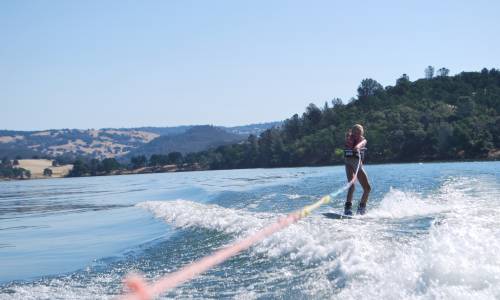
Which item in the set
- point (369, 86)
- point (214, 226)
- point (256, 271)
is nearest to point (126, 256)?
point (214, 226)

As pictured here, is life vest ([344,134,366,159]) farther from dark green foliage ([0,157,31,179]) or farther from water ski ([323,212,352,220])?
dark green foliage ([0,157,31,179])

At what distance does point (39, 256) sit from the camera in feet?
43.1

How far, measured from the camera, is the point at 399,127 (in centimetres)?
7394

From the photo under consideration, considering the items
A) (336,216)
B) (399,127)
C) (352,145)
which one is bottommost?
(336,216)

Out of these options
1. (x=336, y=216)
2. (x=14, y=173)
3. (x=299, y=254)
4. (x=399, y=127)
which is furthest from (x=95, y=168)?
(x=299, y=254)

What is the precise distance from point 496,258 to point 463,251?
40 centimetres

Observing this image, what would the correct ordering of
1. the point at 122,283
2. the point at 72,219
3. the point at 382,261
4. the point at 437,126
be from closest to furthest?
the point at 382,261
the point at 122,283
the point at 72,219
the point at 437,126

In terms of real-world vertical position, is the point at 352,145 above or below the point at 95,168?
above

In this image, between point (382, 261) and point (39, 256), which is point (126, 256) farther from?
point (382, 261)

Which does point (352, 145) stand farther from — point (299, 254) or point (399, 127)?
point (399, 127)

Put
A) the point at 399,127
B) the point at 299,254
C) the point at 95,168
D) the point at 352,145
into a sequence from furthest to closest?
the point at 95,168, the point at 399,127, the point at 352,145, the point at 299,254

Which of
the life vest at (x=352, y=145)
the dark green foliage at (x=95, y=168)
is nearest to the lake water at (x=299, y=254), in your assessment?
the life vest at (x=352, y=145)

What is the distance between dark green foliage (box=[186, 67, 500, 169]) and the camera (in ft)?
215

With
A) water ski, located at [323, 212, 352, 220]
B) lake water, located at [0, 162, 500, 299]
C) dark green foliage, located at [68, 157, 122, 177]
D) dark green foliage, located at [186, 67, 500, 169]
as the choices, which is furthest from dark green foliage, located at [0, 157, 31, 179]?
water ski, located at [323, 212, 352, 220]
